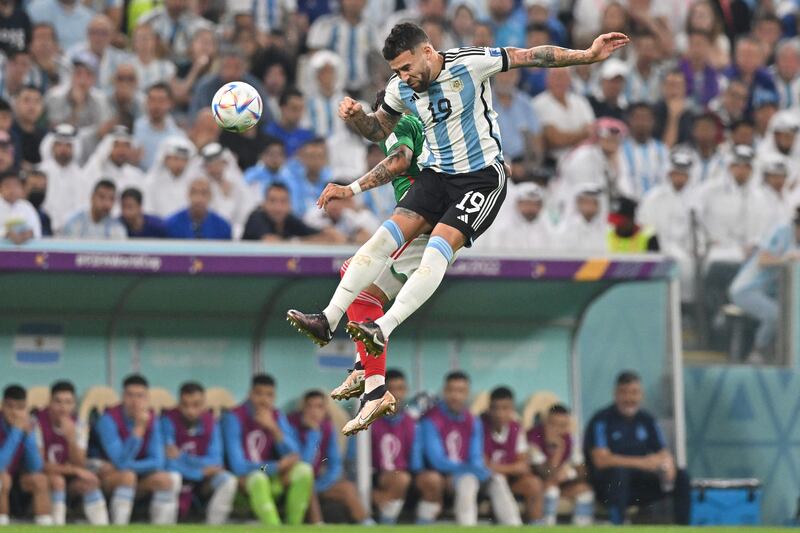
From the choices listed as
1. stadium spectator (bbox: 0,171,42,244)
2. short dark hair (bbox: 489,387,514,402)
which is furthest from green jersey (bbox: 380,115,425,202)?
short dark hair (bbox: 489,387,514,402)

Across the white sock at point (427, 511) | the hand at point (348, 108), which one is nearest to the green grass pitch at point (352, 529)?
the white sock at point (427, 511)

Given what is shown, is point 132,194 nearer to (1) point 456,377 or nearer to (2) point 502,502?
(1) point 456,377

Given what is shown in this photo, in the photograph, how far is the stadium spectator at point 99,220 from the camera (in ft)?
50.6

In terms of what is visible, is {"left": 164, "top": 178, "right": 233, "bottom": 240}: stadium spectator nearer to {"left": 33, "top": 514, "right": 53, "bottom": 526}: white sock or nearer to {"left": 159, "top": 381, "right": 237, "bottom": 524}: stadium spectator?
{"left": 159, "top": 381, "right": 237, "bottom": 524}: stadium spectator

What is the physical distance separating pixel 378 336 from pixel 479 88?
174 centimetres

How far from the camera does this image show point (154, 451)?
49.7 feet

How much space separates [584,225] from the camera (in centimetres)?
1736

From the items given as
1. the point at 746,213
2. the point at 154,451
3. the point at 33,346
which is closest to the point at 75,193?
the point at 33,346

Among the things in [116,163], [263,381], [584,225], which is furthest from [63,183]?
[584,225]

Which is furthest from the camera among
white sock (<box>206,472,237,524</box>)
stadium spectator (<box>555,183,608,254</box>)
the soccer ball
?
stadium spectator (<box>555,183,608,254</box>)

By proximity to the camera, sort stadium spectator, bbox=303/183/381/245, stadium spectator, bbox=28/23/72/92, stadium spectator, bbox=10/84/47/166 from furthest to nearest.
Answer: stadium spectator, bbox=28/23/72/92, stadium spectator, bbox=303/183/381/245, stadium spectator, bbox=10/84/47/166

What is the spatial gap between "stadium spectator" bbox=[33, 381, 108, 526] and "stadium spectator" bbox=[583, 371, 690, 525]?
4.82 metres

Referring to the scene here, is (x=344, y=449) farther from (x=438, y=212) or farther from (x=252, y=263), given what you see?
(x=438, y=212)

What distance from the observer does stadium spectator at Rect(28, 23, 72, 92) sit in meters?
17.1
